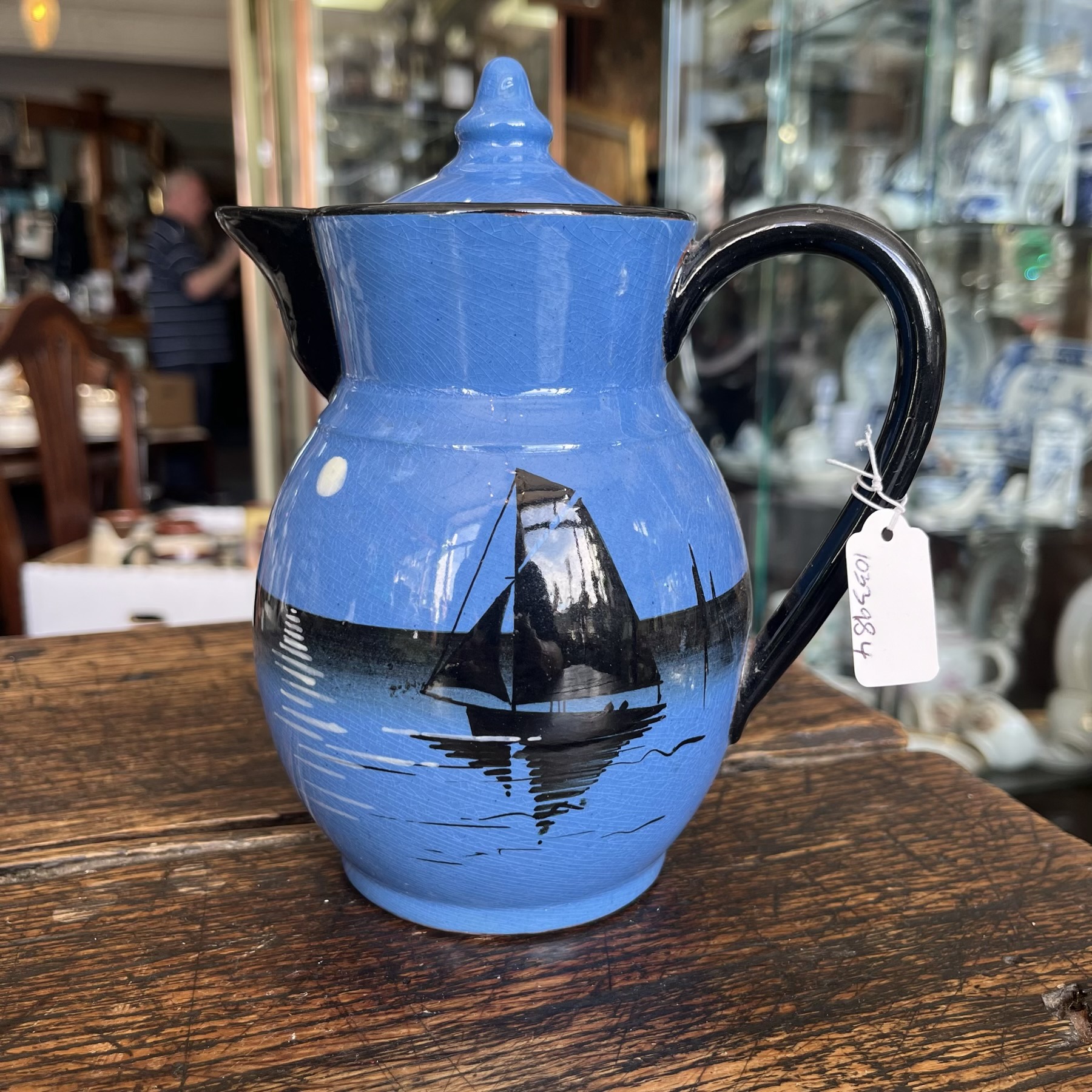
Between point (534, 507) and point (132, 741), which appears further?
point (132, 741)

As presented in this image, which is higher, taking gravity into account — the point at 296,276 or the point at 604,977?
the point at 296,276

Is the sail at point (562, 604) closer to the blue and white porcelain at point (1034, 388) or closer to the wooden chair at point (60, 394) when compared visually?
the blue and white porcelain at point (1034, 388)

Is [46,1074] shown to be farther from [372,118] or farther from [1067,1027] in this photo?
[372,118]

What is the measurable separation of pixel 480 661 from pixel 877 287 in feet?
0.81

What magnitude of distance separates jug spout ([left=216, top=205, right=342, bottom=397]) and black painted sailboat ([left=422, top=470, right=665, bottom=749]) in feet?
0.50

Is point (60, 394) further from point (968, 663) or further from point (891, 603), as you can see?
point (891, 603)

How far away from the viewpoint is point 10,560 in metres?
1.70

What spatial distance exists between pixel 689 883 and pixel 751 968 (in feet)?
0.23

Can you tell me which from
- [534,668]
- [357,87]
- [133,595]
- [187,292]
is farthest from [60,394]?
[187,292]

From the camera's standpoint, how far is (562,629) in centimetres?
39

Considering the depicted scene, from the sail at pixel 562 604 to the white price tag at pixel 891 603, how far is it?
14 cm

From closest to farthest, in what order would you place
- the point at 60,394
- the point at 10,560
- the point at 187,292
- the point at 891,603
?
the point at 891,603
the point at 10,560
the point at 60,394
the point at 187,292

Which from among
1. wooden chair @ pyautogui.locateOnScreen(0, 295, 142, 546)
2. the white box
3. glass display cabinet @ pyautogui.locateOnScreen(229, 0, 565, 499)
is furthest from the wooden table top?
glass display cabinet @ pyautogui.locateOnScreen(229, 0, 565, 499)

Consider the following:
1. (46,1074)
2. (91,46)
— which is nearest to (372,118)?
(46,1074)
